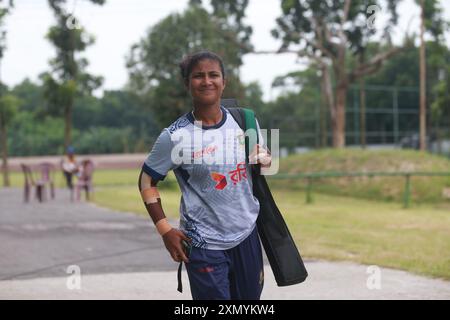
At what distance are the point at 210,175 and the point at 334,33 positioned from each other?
25.7m

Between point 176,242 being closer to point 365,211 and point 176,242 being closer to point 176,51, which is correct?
point 365,211

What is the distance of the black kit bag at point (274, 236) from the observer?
12.8 ft

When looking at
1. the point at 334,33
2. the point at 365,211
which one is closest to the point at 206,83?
the point at 365,211

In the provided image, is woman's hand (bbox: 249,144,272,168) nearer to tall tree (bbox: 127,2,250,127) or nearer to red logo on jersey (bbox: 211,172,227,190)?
red logo on jersey (bbox: 211,172,227,190)

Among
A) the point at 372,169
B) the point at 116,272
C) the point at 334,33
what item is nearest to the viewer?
the point at 116,272

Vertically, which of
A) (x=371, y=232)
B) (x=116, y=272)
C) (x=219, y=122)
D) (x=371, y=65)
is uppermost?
(x=371, y=65)

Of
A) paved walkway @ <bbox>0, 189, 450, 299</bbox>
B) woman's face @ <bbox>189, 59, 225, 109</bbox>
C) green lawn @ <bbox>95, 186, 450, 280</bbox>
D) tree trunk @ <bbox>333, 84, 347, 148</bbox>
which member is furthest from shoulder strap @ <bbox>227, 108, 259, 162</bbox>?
tree trunk @ <bbox>333, 84, 347, 148</bbox>

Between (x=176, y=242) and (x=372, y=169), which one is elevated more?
(x=176, y=242)

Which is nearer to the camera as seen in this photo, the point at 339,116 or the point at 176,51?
the point at 339,116

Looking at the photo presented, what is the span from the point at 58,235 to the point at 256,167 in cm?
839

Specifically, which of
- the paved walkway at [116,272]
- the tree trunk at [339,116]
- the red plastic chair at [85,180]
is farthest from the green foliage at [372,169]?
the paved walkway at [116,272]

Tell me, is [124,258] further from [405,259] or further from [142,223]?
[142,223]

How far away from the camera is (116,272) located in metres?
8.08

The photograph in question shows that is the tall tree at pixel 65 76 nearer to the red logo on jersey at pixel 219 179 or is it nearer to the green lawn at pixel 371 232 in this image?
the green lawn at pixel 371 232
